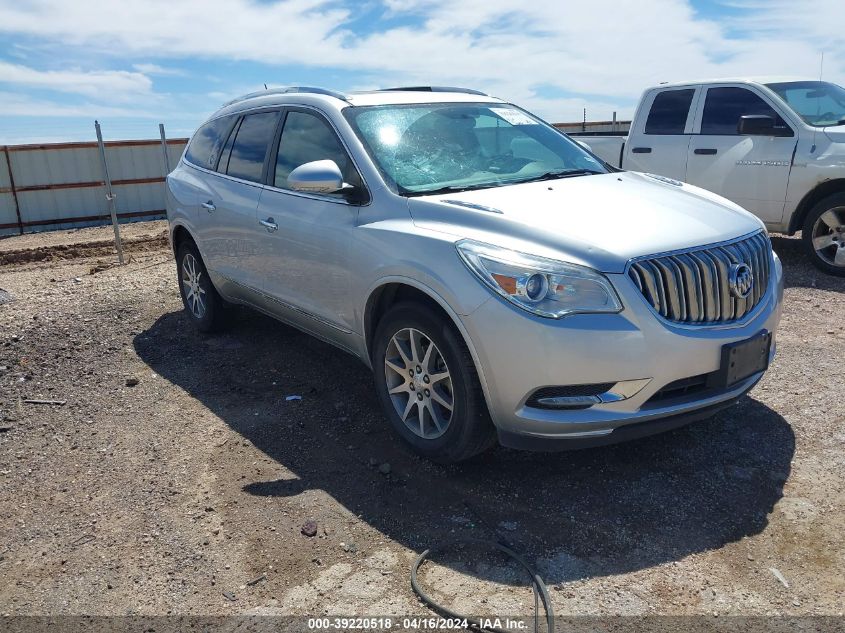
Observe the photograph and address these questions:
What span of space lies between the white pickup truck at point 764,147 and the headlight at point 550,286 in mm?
4831

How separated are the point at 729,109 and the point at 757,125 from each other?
64 centimetres

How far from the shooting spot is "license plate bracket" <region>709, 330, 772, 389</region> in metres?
3.33

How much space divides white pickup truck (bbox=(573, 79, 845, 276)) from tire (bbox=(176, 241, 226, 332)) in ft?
13.7

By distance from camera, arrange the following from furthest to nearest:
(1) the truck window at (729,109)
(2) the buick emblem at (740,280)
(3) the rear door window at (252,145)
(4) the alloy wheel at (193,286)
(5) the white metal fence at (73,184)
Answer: (5) the white metal fence at (73,184)
(1) the truck window at (729,109)
(4) the alloy wheel at (193,286)
(3) the rear door window at (252,145)
(2) the buick emblem at (740,280)

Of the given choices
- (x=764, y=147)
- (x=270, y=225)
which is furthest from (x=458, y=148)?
(x=764, y=147)

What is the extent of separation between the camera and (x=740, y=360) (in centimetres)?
338

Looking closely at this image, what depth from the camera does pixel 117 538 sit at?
134 inches

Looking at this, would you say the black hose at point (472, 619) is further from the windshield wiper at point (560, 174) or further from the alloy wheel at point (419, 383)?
the windshield wiper at point (560, 174)

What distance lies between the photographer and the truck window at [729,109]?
7.89 metres

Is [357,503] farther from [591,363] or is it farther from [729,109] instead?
[729,109]

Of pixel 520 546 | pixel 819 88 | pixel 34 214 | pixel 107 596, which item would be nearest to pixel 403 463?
pixel 520 546

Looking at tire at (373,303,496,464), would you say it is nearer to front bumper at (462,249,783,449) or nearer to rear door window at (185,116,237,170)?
front bumper at (462,249,783,449)

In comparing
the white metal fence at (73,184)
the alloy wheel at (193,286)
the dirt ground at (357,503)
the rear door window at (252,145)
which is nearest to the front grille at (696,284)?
the dirt ground at (357,503)

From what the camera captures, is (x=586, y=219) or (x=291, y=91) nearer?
(x=586, y=219)
